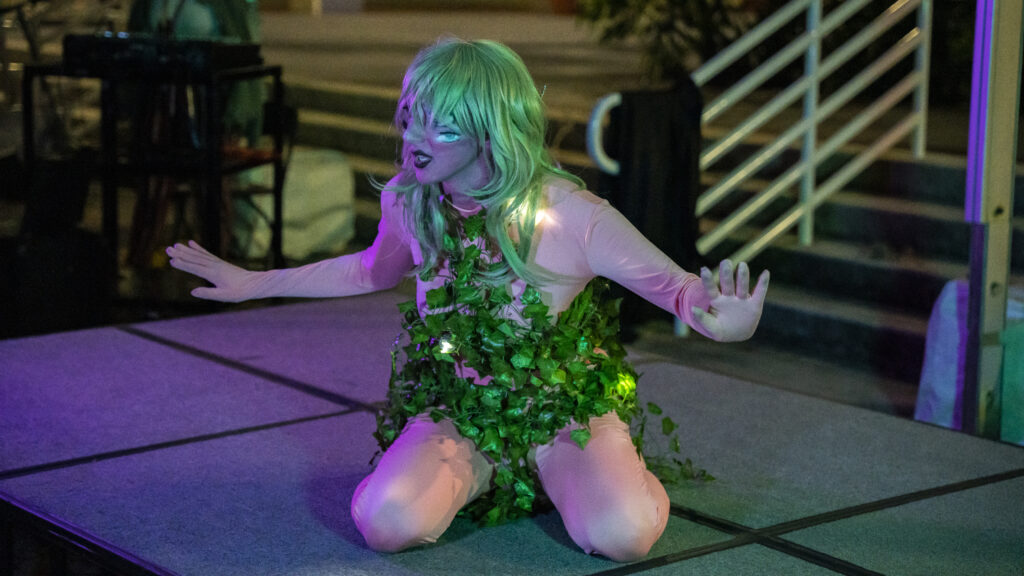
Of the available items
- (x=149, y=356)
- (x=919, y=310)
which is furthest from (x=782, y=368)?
(x=149, y=356)

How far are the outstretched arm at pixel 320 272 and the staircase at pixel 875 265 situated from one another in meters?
2.31

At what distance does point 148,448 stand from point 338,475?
1.69 ft

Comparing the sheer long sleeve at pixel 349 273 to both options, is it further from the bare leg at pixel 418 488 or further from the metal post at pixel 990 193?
the metal post at pixel 990 193

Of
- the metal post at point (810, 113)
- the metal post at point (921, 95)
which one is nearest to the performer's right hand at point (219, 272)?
the metal post at point (810, 113)

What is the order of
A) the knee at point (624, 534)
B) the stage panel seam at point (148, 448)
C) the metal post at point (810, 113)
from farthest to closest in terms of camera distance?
1. the metal post at point (810, 113)
2. the stage panel seam at point (148, 448)
3. the knee at point (624, 534)

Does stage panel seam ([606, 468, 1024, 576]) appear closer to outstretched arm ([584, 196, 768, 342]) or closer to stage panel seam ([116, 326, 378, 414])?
outstretched arm ([584, 196, 768, 342])

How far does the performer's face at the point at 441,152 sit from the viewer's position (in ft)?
8.17

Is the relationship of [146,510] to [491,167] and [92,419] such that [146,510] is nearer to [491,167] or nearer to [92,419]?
[92,419]

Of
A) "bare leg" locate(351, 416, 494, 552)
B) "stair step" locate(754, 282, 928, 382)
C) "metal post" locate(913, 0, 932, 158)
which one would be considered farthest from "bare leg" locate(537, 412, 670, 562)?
"metal post" locate(913, 0, 932, 158)

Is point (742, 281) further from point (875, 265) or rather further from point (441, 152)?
point (875, 265)

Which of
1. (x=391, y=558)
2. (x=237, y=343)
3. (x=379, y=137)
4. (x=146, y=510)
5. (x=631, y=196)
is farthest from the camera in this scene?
(x=379, y=137)

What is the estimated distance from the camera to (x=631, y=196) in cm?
501

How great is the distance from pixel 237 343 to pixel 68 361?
1.75 ft

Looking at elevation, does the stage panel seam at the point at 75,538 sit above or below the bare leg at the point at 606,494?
below
